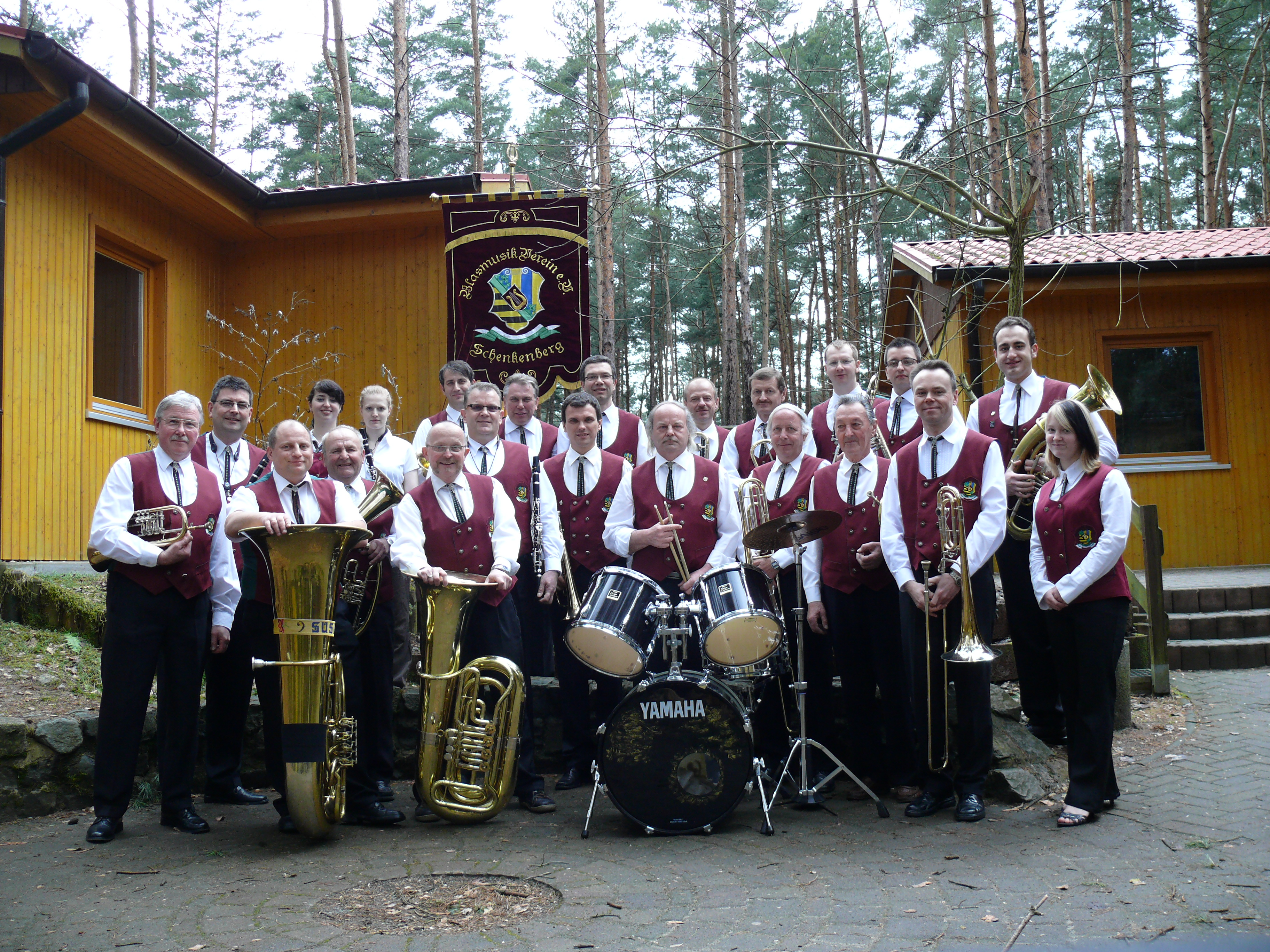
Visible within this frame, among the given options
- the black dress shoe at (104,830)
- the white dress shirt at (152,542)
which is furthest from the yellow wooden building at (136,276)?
the black dress shoe at (104,830)

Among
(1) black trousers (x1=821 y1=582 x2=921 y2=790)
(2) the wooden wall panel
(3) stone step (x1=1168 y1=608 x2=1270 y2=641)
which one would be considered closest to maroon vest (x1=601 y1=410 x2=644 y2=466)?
(1) black trousers (x1=821 y1=582 x2=921 y2=790)

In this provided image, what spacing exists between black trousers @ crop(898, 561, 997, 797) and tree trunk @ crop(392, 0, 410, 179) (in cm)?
1338

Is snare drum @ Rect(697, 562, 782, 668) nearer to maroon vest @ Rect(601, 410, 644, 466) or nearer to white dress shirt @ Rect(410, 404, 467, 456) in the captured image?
maroon vest @ Rect(601, 410, 644, 466)

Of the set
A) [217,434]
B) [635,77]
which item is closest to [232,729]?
[217,434]

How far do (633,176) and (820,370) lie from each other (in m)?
27.1

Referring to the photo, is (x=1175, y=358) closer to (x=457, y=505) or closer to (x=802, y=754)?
(x=802, y=754)

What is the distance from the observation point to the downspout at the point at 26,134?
760 cm

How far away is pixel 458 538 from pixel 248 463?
4.63 ft

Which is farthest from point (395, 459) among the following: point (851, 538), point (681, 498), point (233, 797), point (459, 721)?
point (851, 538)

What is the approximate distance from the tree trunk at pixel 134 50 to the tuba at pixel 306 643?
20893mm

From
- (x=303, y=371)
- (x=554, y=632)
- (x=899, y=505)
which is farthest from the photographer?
(x=303, y=371)

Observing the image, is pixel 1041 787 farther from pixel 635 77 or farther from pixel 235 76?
pixel 235 76

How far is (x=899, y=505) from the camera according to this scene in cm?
520

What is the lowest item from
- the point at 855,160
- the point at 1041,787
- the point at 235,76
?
the point at 1041,787
